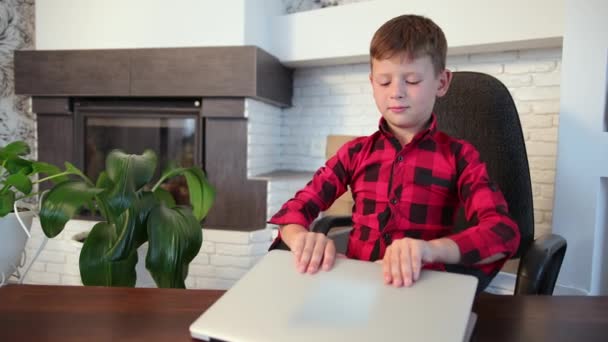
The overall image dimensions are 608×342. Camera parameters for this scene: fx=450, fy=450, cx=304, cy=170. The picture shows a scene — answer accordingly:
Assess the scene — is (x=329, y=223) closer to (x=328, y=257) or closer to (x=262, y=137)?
(x=328, y=257)

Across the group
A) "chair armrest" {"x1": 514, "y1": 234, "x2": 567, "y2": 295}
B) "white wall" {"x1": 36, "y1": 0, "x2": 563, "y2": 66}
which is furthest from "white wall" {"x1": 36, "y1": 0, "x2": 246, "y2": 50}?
"chair armrest" {"x1": 514, "y1": 234, "x2": 567, "y2": 295}

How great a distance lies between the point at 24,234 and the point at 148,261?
358 millimetres

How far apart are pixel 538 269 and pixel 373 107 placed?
2.16m

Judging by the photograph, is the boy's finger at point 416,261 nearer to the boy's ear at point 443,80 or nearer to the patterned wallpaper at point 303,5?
the boy's ear at point 443,80

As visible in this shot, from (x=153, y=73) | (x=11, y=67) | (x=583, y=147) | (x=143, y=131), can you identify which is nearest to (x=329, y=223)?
(x=583, y=147)

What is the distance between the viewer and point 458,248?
0.59m

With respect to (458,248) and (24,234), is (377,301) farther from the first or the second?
(24,234)

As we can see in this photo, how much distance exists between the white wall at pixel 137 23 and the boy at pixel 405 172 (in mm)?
1851

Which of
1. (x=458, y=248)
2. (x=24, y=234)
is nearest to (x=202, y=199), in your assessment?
(x=24, y=234)

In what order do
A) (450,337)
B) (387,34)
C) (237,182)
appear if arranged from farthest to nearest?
(237,182) → (387,34) → (450,337)

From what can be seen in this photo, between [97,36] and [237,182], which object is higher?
[97,36]

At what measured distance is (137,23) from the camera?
2.62m

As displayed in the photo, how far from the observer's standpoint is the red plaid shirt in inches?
29.3

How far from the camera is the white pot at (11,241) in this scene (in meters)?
1.17
